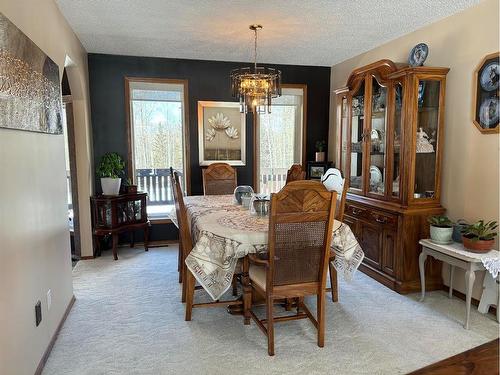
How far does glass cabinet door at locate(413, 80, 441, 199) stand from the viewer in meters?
3.34

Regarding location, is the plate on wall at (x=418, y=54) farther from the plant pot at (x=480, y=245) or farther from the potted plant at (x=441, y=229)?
the plant pot at (x=480, y=245)

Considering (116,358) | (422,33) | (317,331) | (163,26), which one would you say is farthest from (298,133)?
(116,358)

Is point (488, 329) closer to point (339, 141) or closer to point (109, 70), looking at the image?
point (339, 141)

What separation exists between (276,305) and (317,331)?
1.88ft

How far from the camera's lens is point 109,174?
176 inches

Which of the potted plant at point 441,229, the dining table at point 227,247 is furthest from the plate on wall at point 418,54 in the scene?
the dining table at point 227,247

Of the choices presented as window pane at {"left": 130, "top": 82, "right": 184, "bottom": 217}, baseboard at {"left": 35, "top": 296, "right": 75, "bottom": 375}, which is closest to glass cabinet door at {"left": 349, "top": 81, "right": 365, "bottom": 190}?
window pane at {"left": 130, "top": 82, "right": 184, "bottom": 217}

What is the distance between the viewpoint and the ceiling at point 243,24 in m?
3.03

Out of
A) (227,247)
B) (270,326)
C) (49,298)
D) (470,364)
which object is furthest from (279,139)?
(470,364)

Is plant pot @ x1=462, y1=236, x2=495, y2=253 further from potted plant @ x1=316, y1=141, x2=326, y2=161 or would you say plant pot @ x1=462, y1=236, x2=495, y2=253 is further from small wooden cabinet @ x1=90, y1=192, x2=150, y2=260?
small wooden cabinet @ x1=90, y1=192, x2=150, y2=260

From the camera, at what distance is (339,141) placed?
177 inches

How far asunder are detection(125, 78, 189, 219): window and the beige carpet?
1.85 metres

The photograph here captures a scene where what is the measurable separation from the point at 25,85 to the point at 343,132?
3398 millimetres

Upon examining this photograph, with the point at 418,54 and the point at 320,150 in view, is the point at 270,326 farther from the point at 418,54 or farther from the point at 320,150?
the point at 320,150
